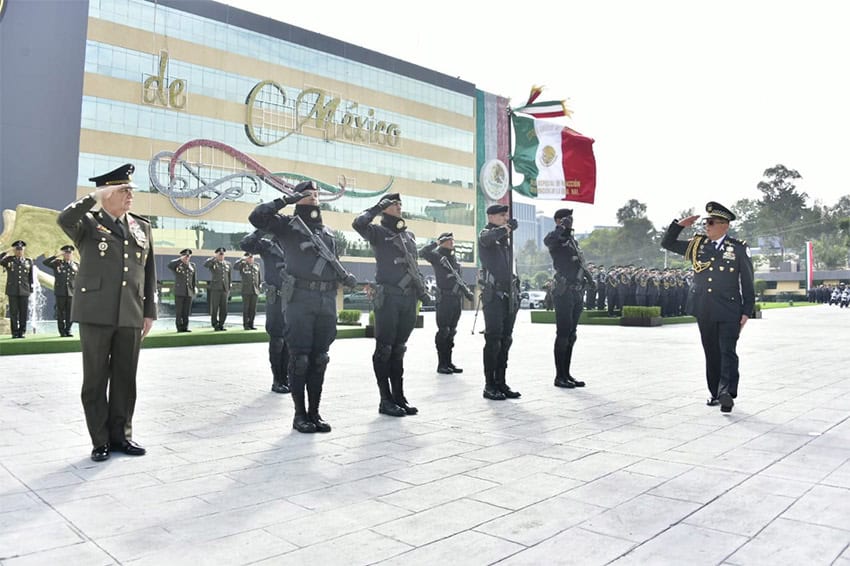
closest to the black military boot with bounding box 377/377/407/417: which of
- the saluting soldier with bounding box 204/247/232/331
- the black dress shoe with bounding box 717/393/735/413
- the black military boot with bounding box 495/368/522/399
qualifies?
the black military boot with bounding box 495/368/522/399

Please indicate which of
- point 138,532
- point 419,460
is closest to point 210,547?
point 138,532

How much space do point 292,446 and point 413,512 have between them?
1.73 metres

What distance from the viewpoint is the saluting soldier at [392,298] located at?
600cm

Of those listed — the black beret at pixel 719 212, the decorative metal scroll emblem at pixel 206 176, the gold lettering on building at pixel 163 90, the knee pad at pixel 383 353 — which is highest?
the gold lettering on building at pixel 163 90

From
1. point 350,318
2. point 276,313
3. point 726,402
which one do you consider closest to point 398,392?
point 276,313

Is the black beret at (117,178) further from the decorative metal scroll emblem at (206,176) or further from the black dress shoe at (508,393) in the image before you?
the decorative metal scroll emblem at (206,176)

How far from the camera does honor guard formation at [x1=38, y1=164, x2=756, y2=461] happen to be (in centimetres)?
448

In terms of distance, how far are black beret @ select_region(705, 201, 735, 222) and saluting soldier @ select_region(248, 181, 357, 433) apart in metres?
3.78

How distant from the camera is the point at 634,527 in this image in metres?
3.04

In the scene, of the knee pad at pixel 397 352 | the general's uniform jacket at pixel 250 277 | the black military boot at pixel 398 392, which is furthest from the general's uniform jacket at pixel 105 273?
the general's uniform jacket at pixel 250 277

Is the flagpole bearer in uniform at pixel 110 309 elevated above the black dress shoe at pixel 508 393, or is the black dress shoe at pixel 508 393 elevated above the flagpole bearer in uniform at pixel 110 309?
the flagpole bearer in uniform at pixel 110 309

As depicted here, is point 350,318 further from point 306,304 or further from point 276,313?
point 306,304

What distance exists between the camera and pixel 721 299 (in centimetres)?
643

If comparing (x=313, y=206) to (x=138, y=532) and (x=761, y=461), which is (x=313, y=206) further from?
(x=761, y=461)
